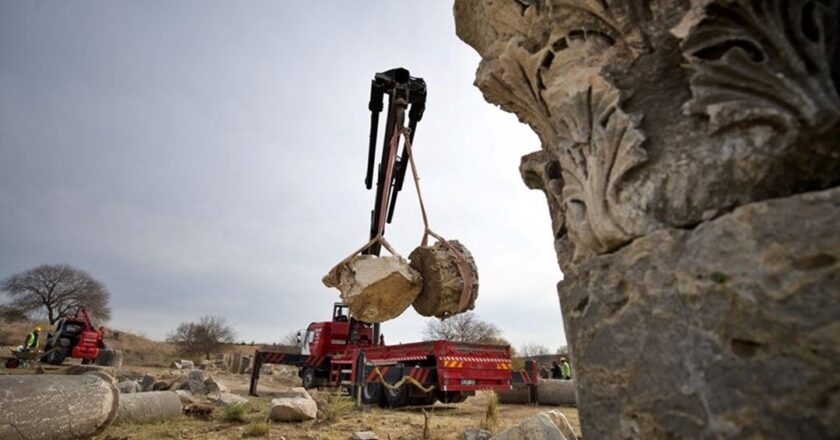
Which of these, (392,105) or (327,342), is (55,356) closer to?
(327,342)

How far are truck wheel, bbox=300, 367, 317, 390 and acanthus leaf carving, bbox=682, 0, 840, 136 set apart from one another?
12526 millimetres

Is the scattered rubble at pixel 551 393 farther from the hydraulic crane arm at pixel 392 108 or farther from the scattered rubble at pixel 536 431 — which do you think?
the scattered rubble at pixel 536 431

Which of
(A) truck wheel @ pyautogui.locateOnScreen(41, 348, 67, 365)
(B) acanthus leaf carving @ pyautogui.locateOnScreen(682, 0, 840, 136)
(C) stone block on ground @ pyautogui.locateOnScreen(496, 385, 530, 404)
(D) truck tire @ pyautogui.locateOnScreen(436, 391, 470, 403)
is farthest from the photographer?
(A) truck wheel @ pyautogui.locateOnScreen(41, 348, 67, 365)

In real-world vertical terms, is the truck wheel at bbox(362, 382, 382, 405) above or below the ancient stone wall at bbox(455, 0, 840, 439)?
below

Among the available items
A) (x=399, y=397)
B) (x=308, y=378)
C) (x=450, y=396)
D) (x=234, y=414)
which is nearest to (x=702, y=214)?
(x=234, y=414)

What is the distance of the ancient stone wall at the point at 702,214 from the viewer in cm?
97

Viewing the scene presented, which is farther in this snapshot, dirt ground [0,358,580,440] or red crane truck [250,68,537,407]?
red crane truck [250,68,537,407]

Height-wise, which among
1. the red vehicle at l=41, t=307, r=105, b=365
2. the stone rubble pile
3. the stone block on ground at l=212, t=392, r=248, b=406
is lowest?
the stone block on ground at l=212, t=392, r=248, b=406

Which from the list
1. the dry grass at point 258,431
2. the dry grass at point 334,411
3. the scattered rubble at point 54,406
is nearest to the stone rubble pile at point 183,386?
the dry grass at point 334,411

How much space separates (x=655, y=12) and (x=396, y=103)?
495 cm

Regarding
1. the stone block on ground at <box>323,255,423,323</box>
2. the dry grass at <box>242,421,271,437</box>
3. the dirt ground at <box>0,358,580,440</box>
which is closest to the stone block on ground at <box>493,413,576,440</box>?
the stone block on ground at <box>323,255,423,323</box>

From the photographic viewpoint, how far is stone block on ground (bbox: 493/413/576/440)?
10.9 ft

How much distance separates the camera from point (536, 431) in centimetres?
336

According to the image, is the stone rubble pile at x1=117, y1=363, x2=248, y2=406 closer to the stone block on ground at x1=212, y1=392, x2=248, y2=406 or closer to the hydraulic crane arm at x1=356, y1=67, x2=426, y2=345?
the stone block on ground at x1=212, y1=392, x2=248, y2=406
